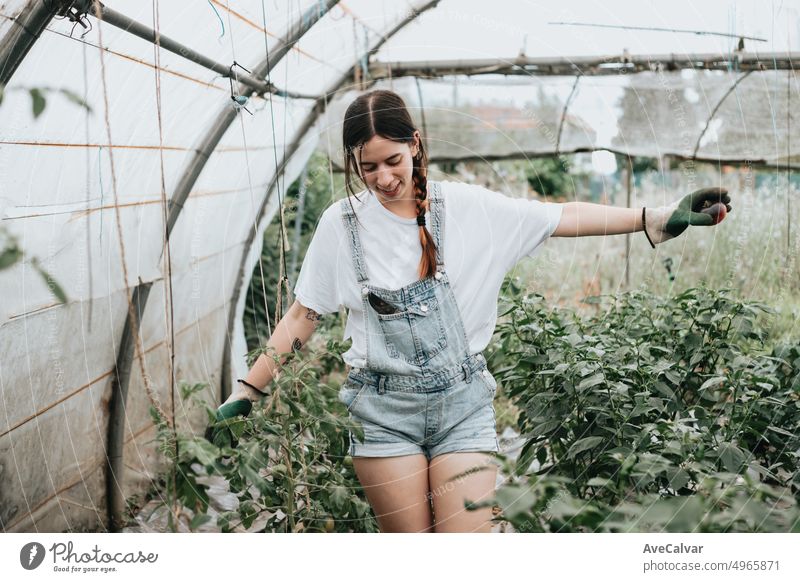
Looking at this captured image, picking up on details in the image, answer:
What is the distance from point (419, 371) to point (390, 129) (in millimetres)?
626

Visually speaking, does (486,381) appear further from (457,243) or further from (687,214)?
(687,214)

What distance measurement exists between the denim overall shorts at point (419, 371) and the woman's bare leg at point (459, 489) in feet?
0.12

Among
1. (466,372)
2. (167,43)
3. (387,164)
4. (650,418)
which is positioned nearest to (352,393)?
(466,372)

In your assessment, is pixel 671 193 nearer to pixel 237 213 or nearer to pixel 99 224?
pixel 237 213

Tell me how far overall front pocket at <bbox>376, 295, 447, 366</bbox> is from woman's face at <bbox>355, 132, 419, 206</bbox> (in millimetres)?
305

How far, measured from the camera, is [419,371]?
223cm

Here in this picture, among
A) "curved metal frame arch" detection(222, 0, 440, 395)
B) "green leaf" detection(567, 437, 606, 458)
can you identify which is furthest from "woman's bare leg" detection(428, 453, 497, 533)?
"curved metal frame arch" detection(222, 0, 440, 395)

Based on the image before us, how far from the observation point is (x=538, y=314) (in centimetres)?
287

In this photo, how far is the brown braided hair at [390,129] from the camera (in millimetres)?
2139

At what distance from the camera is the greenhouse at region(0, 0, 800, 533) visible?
2.23m
